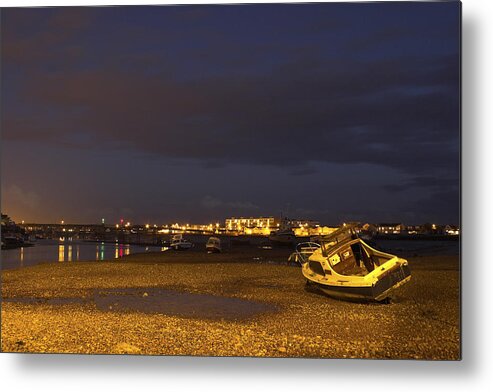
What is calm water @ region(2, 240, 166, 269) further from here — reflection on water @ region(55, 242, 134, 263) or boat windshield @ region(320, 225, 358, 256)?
boat windshield @ region(320, 225, 358, 256)

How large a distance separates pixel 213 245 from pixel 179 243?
41cm

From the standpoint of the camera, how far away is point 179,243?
6.83 meters

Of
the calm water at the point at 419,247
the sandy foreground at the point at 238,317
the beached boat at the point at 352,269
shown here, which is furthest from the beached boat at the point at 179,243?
the calm water at the point at 419,247

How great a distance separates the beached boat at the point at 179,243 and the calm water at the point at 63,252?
1018mm

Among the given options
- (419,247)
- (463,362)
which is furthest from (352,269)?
(463,362)

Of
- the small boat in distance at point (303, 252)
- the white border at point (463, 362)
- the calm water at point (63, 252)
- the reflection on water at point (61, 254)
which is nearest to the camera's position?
the white border at point (463, 362)

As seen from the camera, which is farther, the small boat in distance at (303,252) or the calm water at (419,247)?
the small boat in distance at (303,252)

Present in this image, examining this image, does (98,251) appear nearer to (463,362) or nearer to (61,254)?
(61,254)

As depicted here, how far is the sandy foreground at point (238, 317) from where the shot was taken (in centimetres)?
521

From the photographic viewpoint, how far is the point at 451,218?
5.09 meters

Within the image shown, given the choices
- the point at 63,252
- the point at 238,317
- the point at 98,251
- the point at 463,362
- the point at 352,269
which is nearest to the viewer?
the point at 463,362

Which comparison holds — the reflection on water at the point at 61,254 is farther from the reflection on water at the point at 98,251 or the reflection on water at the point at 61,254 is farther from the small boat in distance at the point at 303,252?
the small boat in distance at the point at 303,252

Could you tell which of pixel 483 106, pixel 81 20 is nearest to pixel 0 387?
pixel 81 20

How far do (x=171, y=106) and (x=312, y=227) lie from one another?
1969 mm
